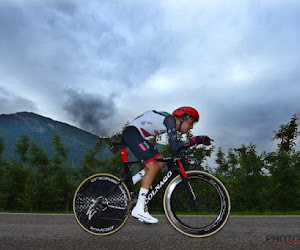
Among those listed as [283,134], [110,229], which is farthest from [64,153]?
[110,229]

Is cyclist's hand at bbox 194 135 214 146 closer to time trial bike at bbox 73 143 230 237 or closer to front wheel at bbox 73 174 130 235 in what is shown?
time trial bike at bbox 73 143 230 237

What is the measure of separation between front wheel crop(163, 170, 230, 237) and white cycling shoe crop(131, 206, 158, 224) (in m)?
0.24

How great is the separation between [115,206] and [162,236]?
82cm

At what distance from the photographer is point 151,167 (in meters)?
4.49

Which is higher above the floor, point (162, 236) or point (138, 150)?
point (138, 150)

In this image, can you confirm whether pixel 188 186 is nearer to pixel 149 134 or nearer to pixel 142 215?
pixel 142 215

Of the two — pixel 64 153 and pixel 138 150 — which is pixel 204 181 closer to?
pixel 138 150

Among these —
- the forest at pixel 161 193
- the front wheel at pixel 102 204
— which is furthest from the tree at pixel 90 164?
the front wheel at pixel 102 204

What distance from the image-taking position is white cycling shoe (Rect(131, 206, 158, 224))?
4.39 metres

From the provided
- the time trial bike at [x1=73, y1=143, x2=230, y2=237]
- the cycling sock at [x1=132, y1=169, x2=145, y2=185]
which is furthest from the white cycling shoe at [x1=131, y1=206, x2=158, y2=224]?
the cycling sock at [x1=132, y1=169, x2=145, y2=185]

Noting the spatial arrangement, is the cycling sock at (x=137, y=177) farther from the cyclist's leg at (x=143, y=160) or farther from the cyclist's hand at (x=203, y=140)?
the cyclist's hand at (x=203, y=140)

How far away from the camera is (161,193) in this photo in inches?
415

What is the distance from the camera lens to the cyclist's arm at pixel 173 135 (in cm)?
421

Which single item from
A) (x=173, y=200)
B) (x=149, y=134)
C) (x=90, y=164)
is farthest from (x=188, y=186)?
(x=90, y=164)
